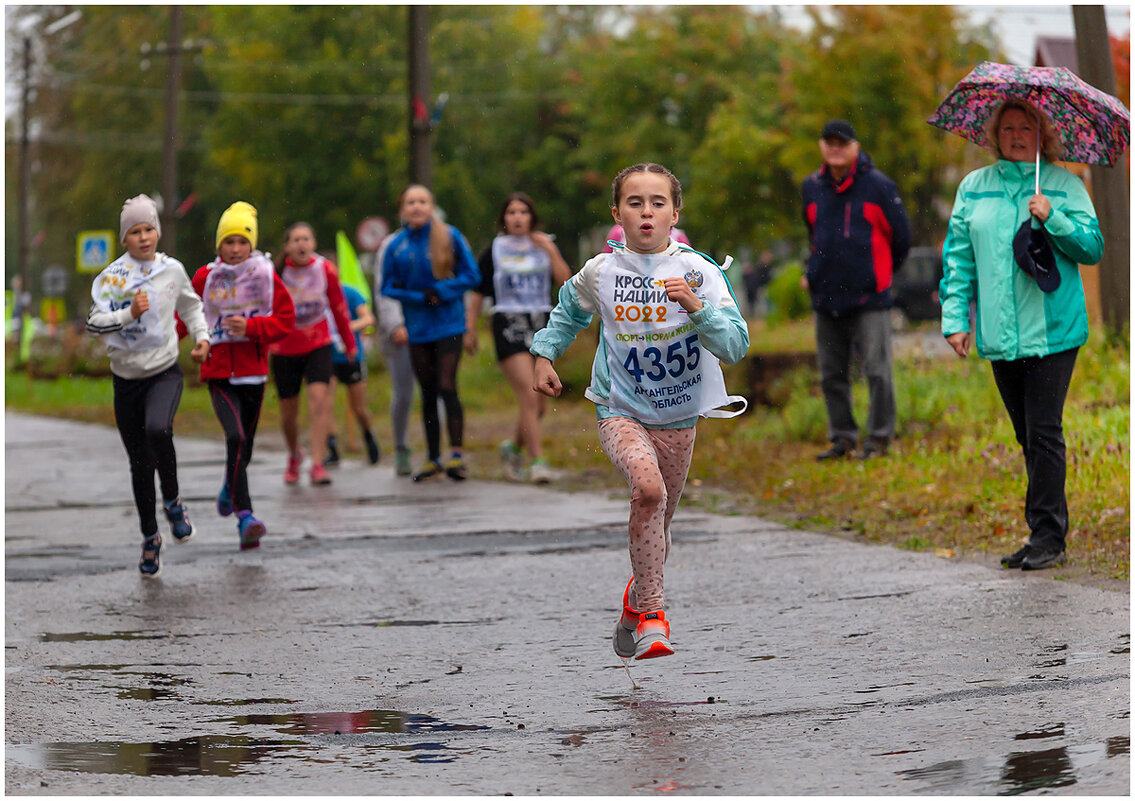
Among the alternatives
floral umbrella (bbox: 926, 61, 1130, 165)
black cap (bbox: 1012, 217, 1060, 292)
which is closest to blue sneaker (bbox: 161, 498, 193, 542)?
black cap (bbox: 1012, 217, 1060, 292)

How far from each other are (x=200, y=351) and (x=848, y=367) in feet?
15.6

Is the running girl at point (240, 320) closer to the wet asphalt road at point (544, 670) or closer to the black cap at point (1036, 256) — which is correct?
the wet asphalt road at point (544, 670)

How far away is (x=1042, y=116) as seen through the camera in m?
7.13

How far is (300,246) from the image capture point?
36.5 feet

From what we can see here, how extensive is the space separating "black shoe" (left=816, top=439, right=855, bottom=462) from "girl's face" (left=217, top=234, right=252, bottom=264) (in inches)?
167

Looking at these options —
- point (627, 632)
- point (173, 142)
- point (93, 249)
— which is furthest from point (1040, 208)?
point (93, 249)

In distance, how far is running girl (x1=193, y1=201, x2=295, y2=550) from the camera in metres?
8.62

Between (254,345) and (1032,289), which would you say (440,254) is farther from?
(1032,289)

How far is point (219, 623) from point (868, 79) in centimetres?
2807

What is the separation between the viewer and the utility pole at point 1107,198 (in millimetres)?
11203

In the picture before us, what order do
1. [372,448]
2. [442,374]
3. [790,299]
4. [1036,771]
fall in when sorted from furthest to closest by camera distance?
[790,299], [372,448], [442,374], [1036,771]

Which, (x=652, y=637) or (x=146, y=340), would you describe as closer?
(x=652, y=637)

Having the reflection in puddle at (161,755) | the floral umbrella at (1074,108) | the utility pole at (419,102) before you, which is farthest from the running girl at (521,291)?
the utility pole at (419,102)

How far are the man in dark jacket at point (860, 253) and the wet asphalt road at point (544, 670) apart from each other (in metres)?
2.06
